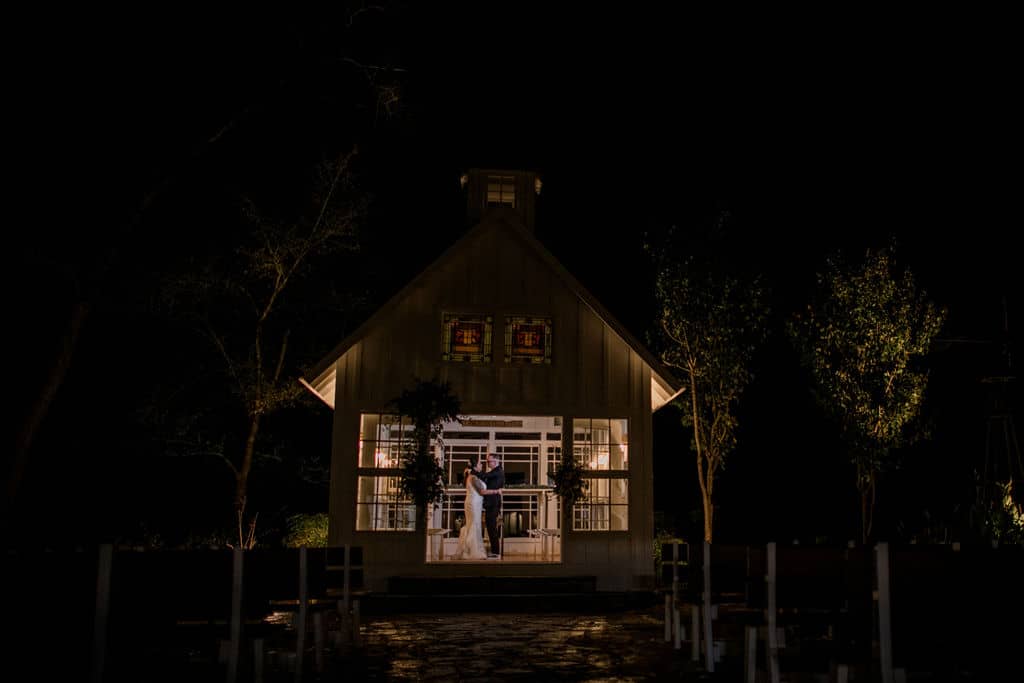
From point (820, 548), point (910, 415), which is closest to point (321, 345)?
point (910, 415)

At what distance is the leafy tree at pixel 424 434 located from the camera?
13.7m

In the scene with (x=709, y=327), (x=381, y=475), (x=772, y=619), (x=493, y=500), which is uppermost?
(x=709, y=327)

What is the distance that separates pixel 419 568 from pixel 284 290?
7549mm

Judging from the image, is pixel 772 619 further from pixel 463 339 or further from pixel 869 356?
pixel 869 356

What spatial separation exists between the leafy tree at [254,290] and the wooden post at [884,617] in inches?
534

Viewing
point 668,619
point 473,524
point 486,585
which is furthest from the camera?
point 473,524

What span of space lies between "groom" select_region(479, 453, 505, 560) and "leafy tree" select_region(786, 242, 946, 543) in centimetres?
664

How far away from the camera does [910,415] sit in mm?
17250

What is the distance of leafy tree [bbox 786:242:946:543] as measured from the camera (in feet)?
56.9

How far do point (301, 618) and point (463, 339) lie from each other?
8.08m

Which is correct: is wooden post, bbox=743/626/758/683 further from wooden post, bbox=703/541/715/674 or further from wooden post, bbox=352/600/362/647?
wooden post, bbox=352/600/362/647

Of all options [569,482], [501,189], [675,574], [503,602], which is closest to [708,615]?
[675,574]

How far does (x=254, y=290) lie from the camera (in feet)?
60.6

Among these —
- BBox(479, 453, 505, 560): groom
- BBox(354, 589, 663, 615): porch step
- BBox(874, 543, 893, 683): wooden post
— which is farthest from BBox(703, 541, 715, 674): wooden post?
BBox(479, 453, 505, 560): groom
